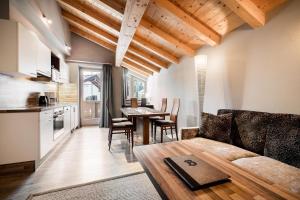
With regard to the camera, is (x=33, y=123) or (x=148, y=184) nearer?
(x=148, y=184)

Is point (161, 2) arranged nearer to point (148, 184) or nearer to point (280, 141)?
point (280, 141)

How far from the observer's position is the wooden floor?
181cm

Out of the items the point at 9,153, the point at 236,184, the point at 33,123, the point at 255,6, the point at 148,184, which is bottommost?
the point at 148,184

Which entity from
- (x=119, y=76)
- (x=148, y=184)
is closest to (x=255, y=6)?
(x=148, y=184)

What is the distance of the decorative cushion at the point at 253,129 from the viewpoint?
5.84 ft

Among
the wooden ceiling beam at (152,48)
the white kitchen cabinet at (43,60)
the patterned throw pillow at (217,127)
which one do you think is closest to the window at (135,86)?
the wooden ceiling beam at (152,48)

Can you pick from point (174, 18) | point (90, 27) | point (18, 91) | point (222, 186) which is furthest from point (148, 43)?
point (222, 186)

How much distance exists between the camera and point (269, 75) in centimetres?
200

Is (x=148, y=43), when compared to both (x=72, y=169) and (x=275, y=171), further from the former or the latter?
(x=275, y=171)

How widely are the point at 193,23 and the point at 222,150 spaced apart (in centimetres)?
193

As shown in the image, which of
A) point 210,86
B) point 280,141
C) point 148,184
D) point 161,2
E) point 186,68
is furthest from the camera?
point 186,68

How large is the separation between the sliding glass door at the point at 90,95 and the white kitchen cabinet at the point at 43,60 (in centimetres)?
244

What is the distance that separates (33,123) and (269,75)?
325cm

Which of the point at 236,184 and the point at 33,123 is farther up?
the point at 33,123
